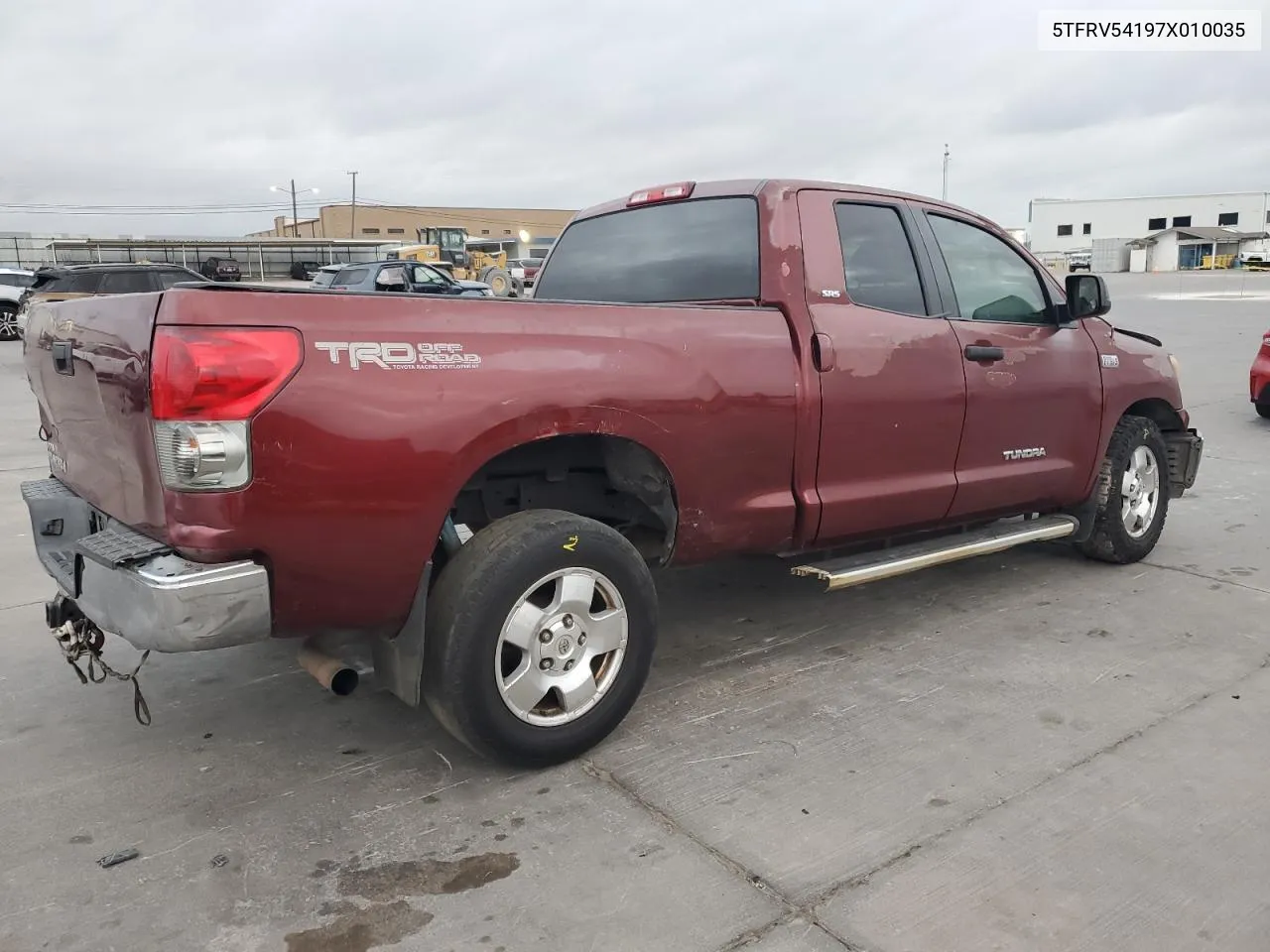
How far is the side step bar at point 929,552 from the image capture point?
3865 mm

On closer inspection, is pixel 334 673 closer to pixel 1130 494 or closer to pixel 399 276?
pixel 1130 494

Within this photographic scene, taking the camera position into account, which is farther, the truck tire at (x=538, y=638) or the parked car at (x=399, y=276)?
the parked car at (x=399, y=276)

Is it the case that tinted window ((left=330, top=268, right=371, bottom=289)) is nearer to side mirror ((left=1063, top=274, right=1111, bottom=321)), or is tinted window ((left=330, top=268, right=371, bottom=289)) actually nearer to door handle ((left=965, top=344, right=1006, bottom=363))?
side mirror ((left=1063, top=274, right=1111, bottom=321))

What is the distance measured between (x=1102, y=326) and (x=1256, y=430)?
5.96 meters

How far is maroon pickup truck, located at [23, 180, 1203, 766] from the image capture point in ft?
8.38

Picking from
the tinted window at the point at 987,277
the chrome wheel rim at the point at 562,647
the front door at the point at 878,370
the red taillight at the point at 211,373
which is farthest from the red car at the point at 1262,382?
the red taillight at the point at 211,373

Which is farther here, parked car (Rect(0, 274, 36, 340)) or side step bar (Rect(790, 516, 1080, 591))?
parked car (Rect(0, 274, 36, 340))

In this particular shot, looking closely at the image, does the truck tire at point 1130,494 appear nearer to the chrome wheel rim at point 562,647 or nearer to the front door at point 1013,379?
the front door at point 1013,379

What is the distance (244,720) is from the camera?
3561 mm

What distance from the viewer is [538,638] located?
3.05m

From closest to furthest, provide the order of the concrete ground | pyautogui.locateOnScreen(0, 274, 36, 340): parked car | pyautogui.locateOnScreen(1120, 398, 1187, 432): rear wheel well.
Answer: the concrete ground < pyautogui.locateOnScreen(1120, 398, 1187, 432): rear wheel well < pyautogui.locateOnScreen(0, 274, 36, 340): parked car

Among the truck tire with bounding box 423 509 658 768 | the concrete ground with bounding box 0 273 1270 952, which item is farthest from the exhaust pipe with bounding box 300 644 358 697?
the concrete ground with bounding box 0 273 1270 952

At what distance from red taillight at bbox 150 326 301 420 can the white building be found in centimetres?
9468

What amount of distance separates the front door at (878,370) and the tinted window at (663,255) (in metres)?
0.27
